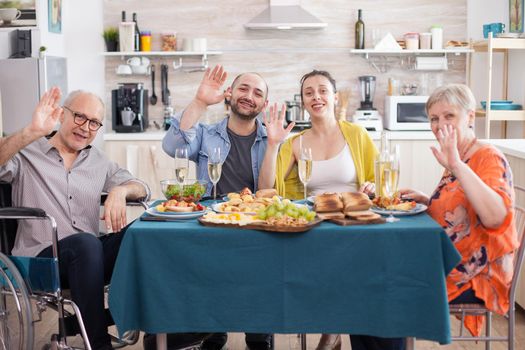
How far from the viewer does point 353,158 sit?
358 cm

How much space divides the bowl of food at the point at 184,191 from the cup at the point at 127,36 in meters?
3.47

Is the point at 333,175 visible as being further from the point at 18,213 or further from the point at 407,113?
the point at 407,113

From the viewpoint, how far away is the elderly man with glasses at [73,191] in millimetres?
2982

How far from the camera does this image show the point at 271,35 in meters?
6.43

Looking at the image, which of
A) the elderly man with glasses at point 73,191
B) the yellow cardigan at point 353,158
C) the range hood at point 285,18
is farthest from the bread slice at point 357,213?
the range hood at point 285,18

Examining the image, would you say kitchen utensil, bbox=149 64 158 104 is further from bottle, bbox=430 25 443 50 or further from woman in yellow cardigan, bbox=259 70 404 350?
woman in yellow cardigan, bbox=259 70 404 350

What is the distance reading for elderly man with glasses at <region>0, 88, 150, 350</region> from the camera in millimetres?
2982

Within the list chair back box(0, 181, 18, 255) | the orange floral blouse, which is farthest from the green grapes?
chair back box(0, 181, 18, 255)

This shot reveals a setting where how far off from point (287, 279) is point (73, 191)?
1177 mm

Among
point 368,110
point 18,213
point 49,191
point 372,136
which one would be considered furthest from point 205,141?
point 368,110

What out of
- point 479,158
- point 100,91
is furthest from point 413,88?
point 479,158

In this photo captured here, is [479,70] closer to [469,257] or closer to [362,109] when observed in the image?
[362,109]

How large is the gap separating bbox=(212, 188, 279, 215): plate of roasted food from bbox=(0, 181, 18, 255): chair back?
0.91 metres

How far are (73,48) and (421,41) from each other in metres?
2.75
